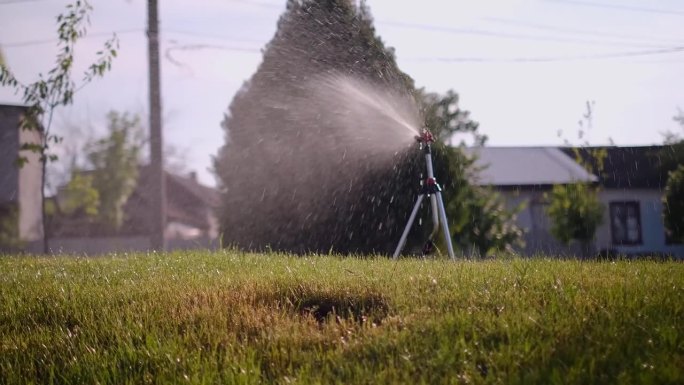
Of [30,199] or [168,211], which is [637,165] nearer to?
[168,211]

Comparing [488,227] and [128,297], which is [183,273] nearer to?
[128,297]

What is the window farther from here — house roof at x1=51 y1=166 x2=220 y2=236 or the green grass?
the green grass

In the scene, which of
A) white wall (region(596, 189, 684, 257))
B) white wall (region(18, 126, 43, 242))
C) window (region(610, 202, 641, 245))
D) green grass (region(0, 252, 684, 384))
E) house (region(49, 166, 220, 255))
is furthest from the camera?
house (region(49, 166, 220, 255))

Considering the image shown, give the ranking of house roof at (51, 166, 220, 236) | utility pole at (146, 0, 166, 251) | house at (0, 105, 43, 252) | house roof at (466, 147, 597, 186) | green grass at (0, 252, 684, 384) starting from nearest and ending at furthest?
1. green grass at (0, 252, 684, 384)
2. utility pole at (146, 0, 166, 251)
3. house roof at (466, 147, 597, 186)
4. house at (0, 105, 43, 252)
5. house roof at (51, 166, 220, 236)

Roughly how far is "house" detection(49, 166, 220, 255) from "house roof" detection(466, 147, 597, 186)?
959 centimetres

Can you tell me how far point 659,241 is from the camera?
2350 cm

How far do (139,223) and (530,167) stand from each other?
15.6 metres

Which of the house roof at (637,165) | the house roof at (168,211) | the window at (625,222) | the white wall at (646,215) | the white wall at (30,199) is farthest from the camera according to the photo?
the house roof at (168,211)

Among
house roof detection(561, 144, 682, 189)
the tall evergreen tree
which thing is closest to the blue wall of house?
house roof detection(561, 144, 682, 189)

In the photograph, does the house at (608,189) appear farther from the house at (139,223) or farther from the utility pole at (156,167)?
the utility pole at (156,167)

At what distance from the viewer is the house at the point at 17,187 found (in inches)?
885

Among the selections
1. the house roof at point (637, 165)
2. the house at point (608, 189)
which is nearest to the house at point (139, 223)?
the house at point (608, 189)

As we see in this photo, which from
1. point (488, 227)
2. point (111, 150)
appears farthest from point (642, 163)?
point (111, 150)

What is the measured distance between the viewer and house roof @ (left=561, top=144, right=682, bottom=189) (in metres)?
22.9
